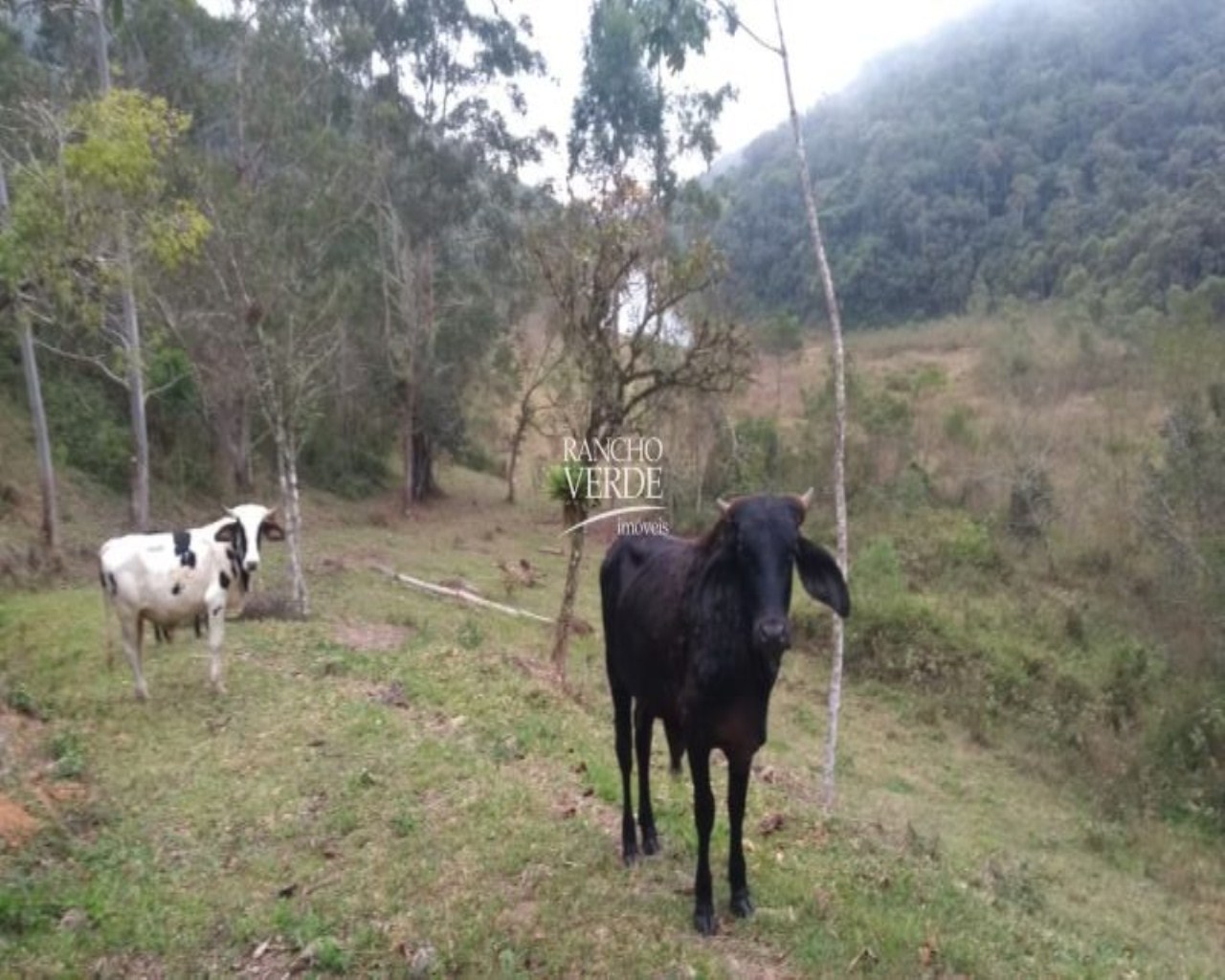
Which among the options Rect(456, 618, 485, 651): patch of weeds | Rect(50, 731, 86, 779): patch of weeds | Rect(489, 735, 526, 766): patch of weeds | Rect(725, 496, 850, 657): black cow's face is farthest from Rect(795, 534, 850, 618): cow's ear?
Rect(456, 618, 485, 651): patch of weeds

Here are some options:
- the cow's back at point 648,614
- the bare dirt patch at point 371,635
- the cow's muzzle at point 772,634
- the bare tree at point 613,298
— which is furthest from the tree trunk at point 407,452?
the cow's muzzle at point 772,634

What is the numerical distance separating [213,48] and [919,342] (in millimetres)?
32877

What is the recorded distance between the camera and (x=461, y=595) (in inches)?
847

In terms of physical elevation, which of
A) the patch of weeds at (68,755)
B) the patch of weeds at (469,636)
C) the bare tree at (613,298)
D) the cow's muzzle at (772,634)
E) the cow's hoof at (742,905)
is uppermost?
the bare tree at (613,298)

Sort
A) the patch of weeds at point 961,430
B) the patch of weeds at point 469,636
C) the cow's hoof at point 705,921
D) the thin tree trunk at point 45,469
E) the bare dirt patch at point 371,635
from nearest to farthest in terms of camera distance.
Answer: the cow's hoof at point 705,921, the bare dirt patch at point 371,635, the patch of weeds at point 469,636, the thin tree trunk at point 45,469, the patch of weeds at point 961,430

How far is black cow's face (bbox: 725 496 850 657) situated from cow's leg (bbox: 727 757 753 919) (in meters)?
0.83

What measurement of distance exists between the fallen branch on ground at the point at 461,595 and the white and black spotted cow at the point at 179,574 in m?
10.9

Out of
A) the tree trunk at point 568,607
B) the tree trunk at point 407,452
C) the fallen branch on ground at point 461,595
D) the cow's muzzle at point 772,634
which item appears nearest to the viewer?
the cow's muzzle at point 772,634

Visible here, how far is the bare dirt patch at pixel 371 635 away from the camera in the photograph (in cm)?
1338

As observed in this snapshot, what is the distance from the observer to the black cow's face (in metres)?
4.61

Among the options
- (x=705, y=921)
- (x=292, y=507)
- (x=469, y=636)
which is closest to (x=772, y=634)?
(x=705, y=921)

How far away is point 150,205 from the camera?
43.3 ft

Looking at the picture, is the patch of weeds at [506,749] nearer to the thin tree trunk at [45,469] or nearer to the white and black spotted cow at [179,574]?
the white and black spotted cow at [179,574]

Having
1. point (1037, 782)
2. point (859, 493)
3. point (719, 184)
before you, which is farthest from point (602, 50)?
point (1037, 782)
